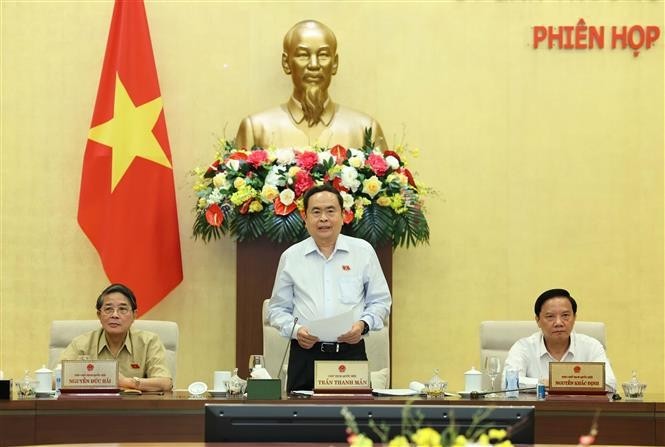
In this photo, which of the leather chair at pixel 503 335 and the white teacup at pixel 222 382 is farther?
the leather chair at pixel 503 335

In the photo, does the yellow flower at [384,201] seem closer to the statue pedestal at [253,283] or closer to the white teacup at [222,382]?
the statue pedestal at [253,283]

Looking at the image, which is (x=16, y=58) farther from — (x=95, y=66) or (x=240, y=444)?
(x=240, y=444)

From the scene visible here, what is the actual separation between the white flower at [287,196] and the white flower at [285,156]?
0.17 meters

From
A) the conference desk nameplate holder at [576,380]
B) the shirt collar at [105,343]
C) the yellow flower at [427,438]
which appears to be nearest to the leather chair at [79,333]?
the shirt collar at [105,343]

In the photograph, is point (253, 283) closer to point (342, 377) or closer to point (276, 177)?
point (276, 177)

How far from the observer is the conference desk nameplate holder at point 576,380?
13.3 feet

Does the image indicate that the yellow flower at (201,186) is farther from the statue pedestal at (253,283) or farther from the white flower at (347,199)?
the white flower at (347,199)

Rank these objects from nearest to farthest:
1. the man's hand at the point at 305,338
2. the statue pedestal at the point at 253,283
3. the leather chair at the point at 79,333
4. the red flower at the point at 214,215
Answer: the man's hand at the point at 305,338, the leather chair at the point at 79,333, the red flower at the point at 214,215, the statue pedestal at the point at 253,283

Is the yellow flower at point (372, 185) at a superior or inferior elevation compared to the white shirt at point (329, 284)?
superior

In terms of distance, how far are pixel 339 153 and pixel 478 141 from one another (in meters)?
1.28

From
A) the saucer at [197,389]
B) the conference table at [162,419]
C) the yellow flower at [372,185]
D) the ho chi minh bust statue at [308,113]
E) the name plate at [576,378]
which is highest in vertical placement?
the ho chi minh bust statue at [308,113]

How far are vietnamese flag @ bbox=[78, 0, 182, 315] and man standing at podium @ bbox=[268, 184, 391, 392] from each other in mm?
1822

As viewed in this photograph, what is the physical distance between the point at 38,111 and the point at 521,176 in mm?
2776

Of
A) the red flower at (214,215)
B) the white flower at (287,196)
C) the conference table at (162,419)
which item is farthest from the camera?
the red flower at (214,215)
